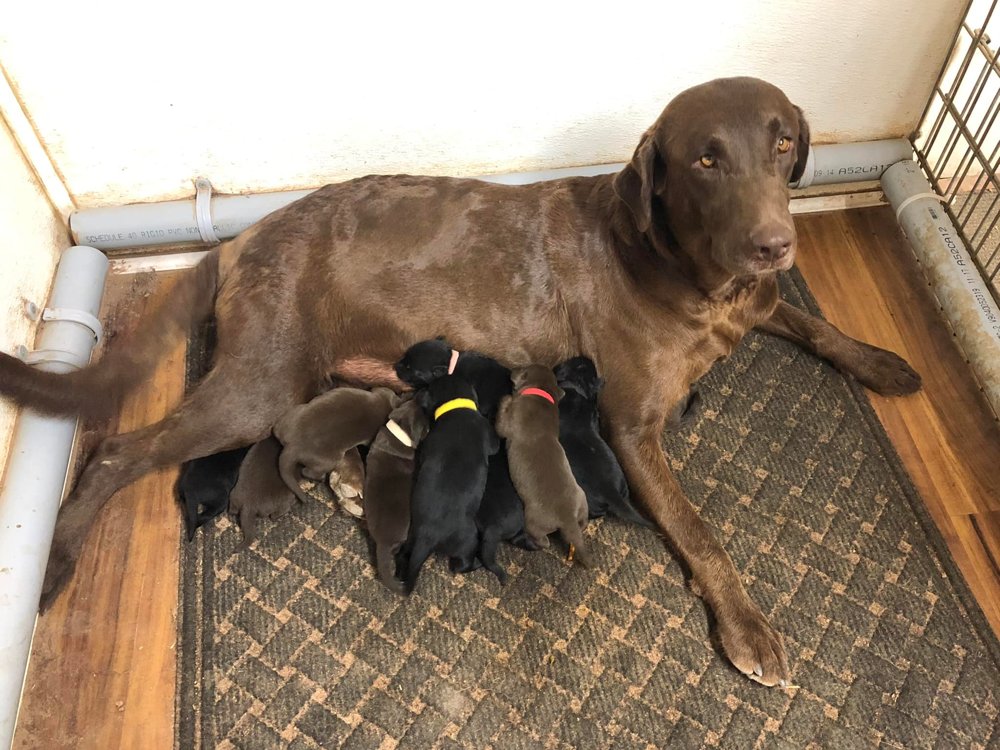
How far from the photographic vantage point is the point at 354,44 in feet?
8.39

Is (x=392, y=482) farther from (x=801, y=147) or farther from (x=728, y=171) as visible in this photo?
(x=801, y=147)

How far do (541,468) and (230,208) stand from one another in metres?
1.71

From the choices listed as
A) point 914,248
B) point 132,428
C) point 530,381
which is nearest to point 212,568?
point 132,428

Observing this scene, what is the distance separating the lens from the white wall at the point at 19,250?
8.07 feet

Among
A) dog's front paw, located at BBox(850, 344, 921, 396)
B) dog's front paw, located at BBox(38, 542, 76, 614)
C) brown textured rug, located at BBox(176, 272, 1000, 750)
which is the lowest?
brown textured rug, located at BBox(176, 272, 1000, 750)

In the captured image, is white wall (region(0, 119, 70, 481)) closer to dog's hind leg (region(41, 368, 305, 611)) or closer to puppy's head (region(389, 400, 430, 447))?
dog's hind leg (region(41, 368, 305, 611))

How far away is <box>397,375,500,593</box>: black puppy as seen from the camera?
6.55 feet

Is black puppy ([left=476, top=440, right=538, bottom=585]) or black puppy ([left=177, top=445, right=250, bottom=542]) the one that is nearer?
black puppy ([left=476, top=440, right=538, bottom=585])

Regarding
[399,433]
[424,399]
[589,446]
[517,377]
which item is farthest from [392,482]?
[589,446]

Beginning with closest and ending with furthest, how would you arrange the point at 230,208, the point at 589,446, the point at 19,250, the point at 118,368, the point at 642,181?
the point at 642,181, the point at 589,446, the point at 118,368, the point at 19,250, the point at 230,208

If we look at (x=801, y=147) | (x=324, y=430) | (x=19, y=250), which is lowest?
(x=324, y=430)

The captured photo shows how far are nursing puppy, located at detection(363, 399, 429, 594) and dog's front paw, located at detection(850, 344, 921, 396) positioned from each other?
1520 mm

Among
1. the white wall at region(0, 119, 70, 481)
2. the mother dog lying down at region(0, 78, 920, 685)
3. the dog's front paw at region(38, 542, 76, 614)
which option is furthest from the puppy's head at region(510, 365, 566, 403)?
the white wall at region(0, 119, 70, 481)

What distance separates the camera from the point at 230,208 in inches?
114
